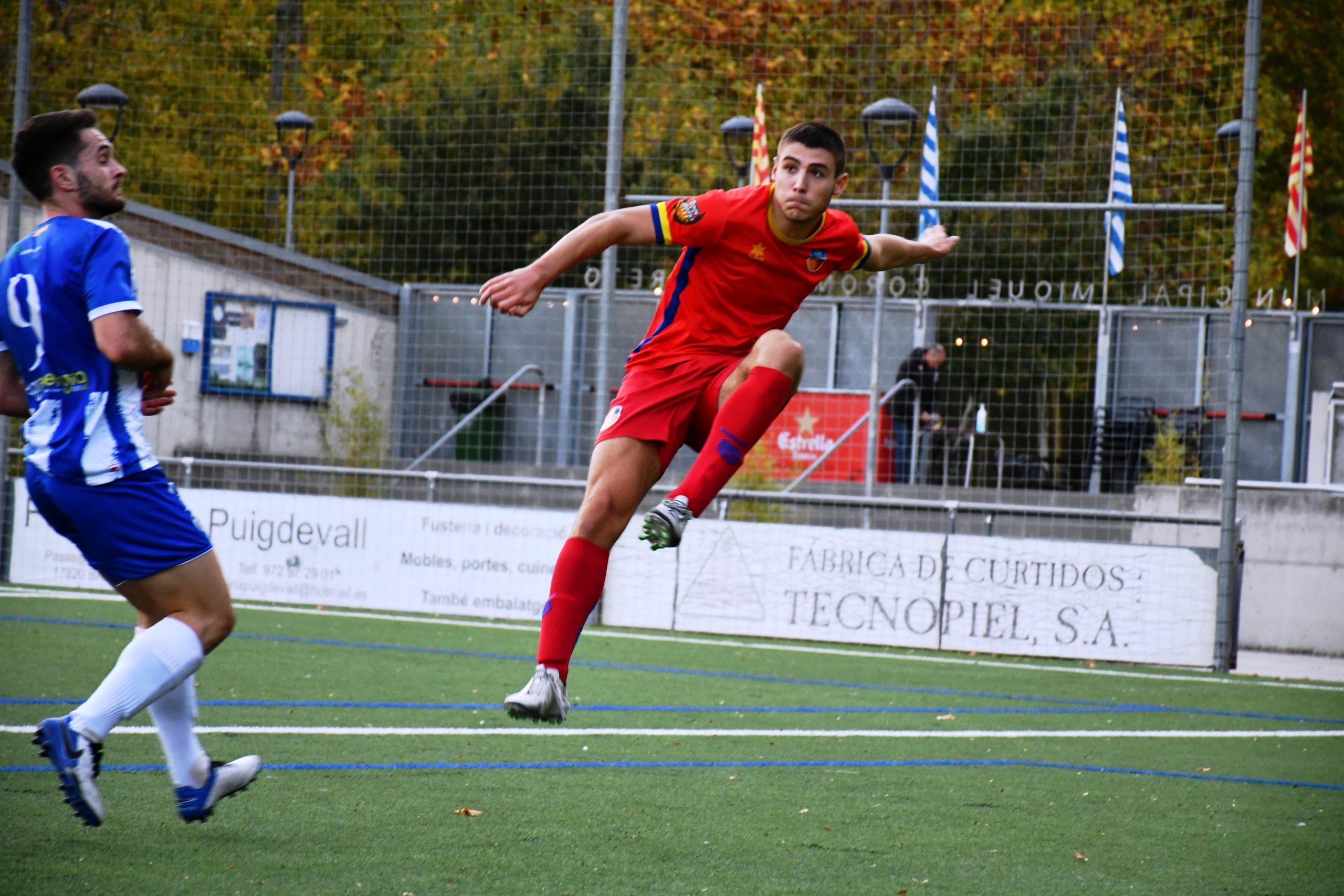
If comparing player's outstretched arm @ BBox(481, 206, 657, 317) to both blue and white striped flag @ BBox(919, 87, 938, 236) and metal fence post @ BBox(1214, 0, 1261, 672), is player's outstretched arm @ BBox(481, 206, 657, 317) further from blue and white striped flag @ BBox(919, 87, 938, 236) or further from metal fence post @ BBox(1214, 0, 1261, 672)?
blue and white striped flag @ BBox(919, 87, 938, 236)

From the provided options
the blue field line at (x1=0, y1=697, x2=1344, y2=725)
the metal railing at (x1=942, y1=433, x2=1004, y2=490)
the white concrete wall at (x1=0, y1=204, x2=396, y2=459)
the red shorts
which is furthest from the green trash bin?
the red shorts

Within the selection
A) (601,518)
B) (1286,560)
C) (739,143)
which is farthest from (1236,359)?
(739,143)

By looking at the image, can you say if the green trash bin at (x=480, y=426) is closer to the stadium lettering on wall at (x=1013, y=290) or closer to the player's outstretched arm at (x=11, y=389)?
the stadium lettering on wall at (x=1013, y=290)

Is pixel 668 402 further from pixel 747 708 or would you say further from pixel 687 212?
pixel 747 708

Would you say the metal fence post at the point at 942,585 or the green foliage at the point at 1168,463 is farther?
the green foliage at the point at 1168,463

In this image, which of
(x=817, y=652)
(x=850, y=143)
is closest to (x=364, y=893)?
(x=817, y=652)

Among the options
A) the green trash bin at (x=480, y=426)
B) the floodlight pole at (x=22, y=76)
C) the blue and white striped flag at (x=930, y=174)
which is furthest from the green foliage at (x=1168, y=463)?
the floodlight pole at (x=22, y=76)

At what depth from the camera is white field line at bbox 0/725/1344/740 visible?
20.9 ft

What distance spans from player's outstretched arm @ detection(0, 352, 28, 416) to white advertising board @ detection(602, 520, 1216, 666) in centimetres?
749

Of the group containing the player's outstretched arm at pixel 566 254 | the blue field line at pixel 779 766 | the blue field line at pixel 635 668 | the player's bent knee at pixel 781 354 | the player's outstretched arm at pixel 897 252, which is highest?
the player's outstretched arm at pixel 897 252

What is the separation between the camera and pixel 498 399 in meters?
17.9

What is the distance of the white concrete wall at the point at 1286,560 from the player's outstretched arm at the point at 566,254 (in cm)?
890

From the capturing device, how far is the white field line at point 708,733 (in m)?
6.38

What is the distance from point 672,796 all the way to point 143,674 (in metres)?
2.09
